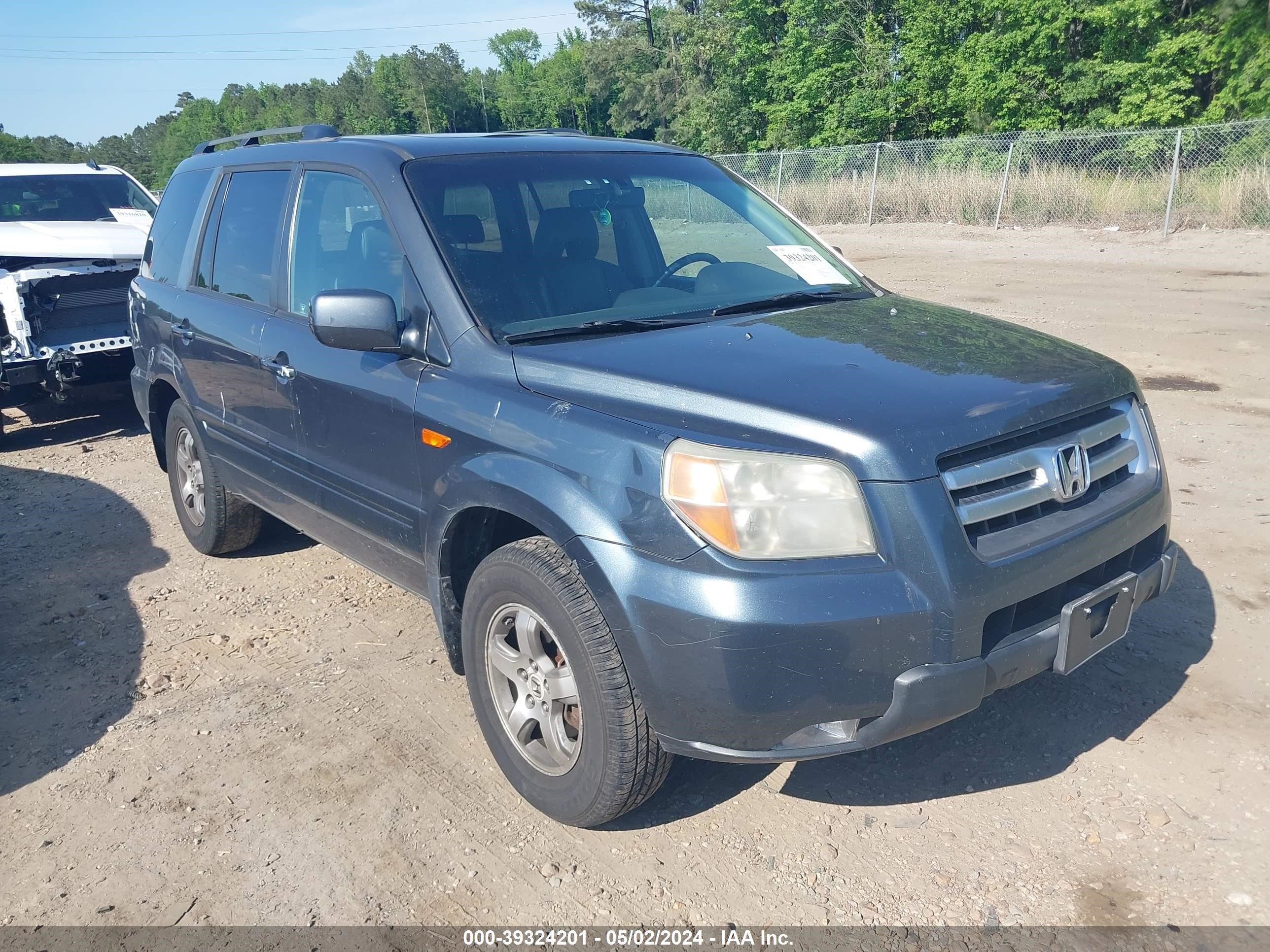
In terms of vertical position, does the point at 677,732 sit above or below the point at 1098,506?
below

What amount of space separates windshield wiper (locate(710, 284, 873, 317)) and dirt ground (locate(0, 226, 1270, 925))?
1537 mm

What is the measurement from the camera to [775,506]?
2.41 meters

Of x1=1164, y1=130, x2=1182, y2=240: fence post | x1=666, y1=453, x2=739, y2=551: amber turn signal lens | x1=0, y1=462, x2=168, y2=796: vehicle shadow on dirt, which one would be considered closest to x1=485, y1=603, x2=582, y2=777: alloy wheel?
x1=666, y1=453, x2=739, y2=551: amber turn signal lens

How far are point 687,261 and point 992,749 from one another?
204cm

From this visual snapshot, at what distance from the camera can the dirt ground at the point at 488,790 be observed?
Answer: 8.80ft

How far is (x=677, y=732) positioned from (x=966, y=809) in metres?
1.06

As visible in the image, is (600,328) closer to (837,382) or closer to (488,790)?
(837,382)

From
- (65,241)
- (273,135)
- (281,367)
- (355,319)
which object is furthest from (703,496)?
(65,241)

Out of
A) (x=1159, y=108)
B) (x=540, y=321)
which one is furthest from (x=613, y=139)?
(x=1159, y=108)

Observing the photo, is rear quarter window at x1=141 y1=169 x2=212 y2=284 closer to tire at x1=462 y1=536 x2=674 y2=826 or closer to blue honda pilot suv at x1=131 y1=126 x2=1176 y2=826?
blue honda pilot suv at x1=131 y1=126 x2=1176 y2=826

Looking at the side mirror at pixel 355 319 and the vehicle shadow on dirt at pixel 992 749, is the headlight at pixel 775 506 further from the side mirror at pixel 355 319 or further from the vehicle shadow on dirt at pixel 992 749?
the side mirror at pixel 355 319

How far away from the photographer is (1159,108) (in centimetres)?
2991

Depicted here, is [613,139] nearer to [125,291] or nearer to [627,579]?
[627,579]

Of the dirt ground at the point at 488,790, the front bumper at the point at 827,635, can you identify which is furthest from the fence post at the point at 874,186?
the front bumper at the point at 827,635
